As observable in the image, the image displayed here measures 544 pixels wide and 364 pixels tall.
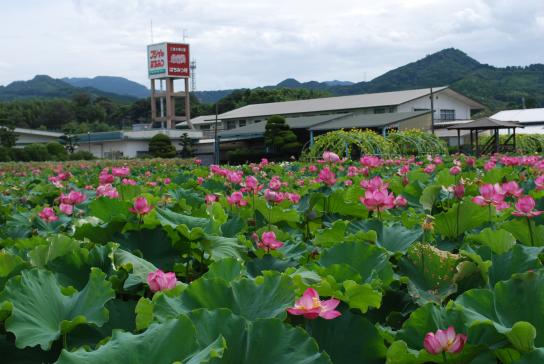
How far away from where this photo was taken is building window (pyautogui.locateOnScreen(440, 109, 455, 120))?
1764 inches

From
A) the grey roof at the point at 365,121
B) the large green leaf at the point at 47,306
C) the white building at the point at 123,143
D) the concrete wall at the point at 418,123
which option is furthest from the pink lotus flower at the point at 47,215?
the white building at the point at 123,143

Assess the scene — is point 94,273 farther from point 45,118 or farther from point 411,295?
point 45,118

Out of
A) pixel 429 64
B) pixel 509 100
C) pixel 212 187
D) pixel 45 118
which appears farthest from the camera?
pixel 429 64

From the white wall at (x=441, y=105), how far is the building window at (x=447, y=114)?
0.74 feet

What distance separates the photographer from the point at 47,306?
4.00 feet

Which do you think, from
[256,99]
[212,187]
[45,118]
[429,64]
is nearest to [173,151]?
[256,99]

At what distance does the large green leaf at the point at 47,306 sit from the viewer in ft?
3.65

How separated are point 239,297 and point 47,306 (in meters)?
0.39

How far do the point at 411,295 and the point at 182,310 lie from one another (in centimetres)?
51

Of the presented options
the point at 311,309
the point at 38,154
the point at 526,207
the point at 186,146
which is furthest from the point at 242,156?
the point at 311,309

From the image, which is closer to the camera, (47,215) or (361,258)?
(361,258)

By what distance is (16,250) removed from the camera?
5.90ft

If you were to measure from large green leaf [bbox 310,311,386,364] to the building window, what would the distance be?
149 feet

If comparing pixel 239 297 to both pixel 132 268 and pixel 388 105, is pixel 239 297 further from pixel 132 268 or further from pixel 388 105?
pixel 388 105
